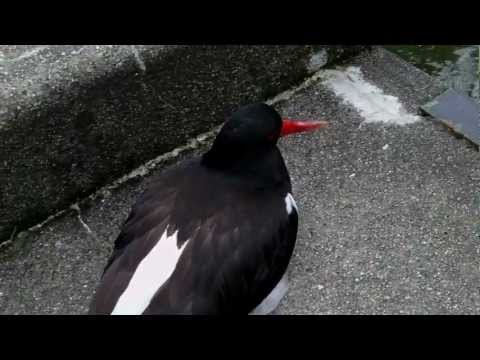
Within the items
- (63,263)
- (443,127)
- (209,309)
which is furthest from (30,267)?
(443,127)

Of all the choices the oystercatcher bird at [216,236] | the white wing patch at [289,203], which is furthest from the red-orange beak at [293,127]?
the white wing patch at [289,203]

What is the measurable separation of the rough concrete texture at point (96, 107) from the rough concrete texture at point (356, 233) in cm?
16

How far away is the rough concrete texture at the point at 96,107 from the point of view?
2922 mm

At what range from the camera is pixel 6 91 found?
9.46ft

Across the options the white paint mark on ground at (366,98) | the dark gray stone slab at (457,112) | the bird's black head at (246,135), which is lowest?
the dark gray stone slab at (457,112)

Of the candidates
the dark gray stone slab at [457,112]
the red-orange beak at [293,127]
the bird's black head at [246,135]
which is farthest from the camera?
the dark gray stone slab at [457,112]

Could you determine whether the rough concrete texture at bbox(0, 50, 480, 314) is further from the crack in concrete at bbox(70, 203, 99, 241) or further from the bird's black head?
the bird's black head

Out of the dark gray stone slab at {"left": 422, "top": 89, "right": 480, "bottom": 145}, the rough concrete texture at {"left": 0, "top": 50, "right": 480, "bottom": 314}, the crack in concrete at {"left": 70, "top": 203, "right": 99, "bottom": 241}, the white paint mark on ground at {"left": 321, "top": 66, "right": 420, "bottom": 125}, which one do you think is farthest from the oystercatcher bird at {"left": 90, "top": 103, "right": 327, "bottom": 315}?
the dark gray stone slab at {"left": 422, "top": 89, "right": 480, "bottom": 145}

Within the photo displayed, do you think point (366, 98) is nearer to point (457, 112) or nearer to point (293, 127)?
point (457, 112)

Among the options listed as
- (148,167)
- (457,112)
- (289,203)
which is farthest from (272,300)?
(457,112)

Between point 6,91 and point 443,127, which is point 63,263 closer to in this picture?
point 6,91

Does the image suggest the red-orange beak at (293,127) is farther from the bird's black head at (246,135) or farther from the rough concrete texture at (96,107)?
the rough concrete texture at (96,107)

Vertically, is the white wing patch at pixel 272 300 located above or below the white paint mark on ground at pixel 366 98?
below

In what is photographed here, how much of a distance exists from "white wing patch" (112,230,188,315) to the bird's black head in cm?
35
